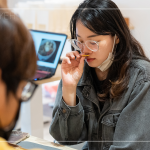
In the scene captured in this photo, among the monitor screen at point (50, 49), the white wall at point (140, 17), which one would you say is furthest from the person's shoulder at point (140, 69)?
the white wall at point (140, 17)

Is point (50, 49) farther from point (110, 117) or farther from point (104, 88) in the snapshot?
point (110, 117)

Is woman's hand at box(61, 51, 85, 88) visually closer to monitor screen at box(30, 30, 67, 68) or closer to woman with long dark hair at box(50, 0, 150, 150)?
woman with long dark hair at box(50, 0, 150, 150)

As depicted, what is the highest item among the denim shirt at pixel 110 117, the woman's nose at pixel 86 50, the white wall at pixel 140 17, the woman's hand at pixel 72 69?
the white wall at pixel 140 17

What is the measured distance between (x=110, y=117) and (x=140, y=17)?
1151 mm

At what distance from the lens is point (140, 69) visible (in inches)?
35.5

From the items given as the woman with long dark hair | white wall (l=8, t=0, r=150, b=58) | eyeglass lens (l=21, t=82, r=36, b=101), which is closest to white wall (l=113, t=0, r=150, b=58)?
white wall (l=8, t=0, r=150, b=58)

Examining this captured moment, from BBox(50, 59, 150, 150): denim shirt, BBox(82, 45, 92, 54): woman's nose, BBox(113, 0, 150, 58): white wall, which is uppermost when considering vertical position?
BBox(113, 0, 150, 58): white wall

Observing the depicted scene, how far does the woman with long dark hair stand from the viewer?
838 mm

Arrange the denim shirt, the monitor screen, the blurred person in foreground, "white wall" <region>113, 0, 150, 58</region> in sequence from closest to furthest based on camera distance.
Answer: the blurred person in foreground → the denim shirt → the monitor screen → "white wall" <region>113, 0, 150, 58</region>

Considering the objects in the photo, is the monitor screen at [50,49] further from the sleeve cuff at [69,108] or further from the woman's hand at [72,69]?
the sleeve cuff at [69,108]

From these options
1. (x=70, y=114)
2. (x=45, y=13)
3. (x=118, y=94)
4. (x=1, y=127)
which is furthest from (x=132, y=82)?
(x=45, y=13)

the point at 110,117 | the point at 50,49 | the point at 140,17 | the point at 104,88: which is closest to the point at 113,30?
the point at 104,88

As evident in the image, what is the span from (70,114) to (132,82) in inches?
12.8

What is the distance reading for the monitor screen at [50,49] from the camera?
4.36 ft
